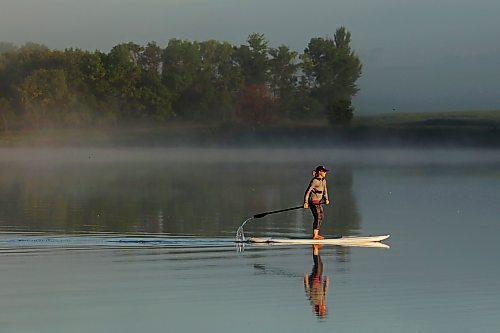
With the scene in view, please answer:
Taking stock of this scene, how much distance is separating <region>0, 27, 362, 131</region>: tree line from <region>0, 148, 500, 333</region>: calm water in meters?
105

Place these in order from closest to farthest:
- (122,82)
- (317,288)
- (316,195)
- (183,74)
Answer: (317,288)
(316,195)
(122,82)
(183,74)

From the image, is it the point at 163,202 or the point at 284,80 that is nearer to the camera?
the point at 163,202

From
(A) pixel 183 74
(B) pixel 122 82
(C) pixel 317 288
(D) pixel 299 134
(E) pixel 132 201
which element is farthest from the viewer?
(A) pixel 183 74

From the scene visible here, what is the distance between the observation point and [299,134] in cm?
14612

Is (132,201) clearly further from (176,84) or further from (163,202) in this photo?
(176,84)

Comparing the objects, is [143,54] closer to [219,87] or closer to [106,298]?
[219,87]

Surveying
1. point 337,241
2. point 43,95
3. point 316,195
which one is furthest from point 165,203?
point 43,95

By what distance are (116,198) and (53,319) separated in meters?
30.3

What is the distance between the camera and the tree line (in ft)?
502

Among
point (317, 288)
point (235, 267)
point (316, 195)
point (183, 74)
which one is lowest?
point (317, 288)

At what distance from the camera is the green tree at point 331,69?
575 ft

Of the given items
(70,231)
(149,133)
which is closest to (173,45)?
(149,133)

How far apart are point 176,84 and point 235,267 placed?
5755 inches

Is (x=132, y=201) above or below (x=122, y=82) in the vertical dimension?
below
